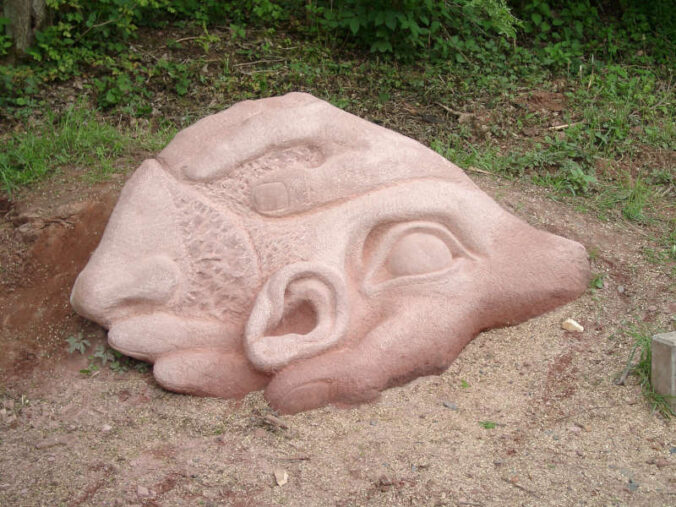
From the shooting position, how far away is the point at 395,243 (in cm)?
306

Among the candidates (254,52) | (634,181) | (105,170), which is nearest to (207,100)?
(254,52)

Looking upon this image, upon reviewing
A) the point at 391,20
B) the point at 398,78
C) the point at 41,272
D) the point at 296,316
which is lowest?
the point at 41,272

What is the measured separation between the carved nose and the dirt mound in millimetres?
451

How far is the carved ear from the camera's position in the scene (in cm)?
284

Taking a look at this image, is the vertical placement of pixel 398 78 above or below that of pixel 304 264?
below

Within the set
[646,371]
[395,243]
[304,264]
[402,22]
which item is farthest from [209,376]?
[402,22]

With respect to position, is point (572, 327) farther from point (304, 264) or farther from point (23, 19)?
point (23, 19)

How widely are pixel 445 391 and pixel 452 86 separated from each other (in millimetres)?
3281

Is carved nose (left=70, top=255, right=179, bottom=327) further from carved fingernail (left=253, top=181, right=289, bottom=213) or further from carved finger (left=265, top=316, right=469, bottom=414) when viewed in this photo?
carved finger (left=265, top=316, right=469, bottom=414)

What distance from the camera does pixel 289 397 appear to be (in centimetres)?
281

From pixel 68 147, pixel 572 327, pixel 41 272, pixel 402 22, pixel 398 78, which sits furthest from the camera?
pixel 398 78

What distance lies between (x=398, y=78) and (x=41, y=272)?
3.16 meters

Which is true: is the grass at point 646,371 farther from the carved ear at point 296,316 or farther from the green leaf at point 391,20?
the green leaf at point 391,20

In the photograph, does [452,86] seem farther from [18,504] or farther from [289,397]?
[18,504]
